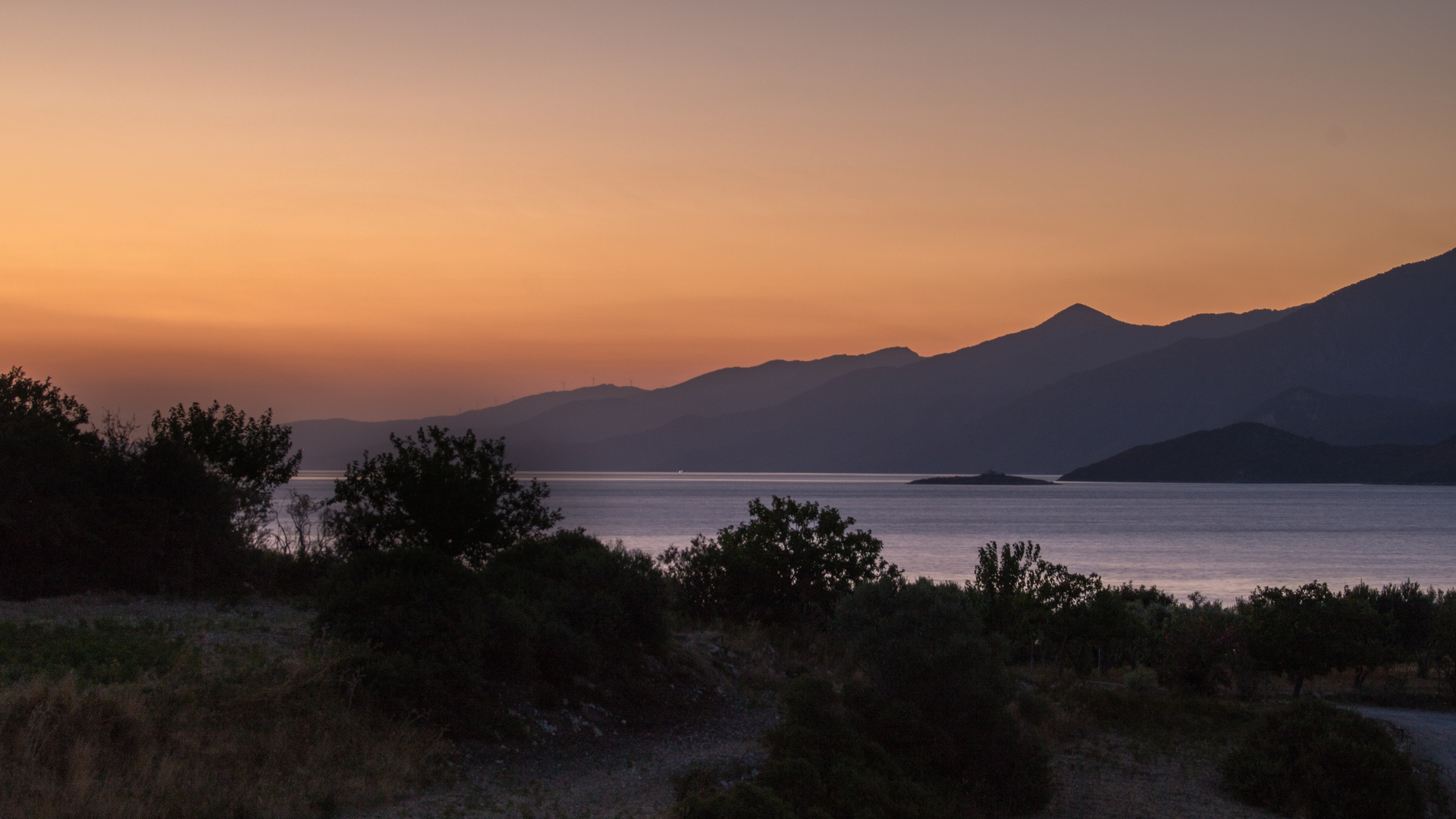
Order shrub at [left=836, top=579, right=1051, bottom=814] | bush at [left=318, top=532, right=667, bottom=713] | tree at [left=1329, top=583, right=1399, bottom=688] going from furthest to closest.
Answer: tree at [left=1329, top=583, right=1399, bottom=688]
shrub at [left=836, top=579, right=1051, bottom=814]
bush at [left=318, top=532, right=667, bottom=713]

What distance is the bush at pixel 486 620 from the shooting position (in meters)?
13.7

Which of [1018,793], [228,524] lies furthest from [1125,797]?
[228,524]

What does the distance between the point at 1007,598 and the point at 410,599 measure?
15538 mm

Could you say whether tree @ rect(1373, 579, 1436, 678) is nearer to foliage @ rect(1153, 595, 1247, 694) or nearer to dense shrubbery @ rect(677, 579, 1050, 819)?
foliage @ rect(1153, 595, 1247, 694)

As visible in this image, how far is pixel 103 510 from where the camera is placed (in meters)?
20.0

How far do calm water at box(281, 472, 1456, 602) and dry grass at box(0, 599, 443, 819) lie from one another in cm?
4289

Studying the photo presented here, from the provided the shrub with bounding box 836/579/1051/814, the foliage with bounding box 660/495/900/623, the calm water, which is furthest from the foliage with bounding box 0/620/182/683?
the calm water

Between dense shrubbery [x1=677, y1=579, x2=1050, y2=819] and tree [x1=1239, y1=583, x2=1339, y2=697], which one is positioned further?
tree [x1=1239, y1=583, x2=1339, y2=697]

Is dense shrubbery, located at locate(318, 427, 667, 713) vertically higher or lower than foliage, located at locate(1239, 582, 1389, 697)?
higher

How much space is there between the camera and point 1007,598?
24594mm

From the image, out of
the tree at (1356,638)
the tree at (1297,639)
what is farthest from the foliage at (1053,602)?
the tree at (1356,638)

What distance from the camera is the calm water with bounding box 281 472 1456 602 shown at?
6169 centimetres

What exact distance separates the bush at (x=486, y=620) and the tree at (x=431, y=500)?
1.71m

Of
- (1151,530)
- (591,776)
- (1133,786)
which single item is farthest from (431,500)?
(1151,530)
